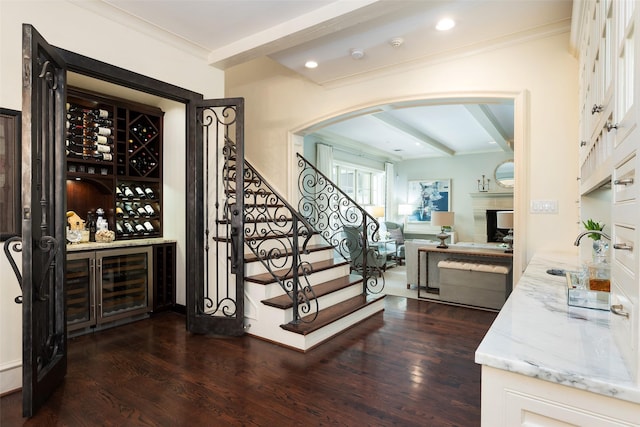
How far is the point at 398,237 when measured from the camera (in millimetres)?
8680

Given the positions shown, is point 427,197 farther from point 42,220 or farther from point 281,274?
point 42,220

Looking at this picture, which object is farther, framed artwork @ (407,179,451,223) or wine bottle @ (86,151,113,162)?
framed artwork @ (407,179,451,223)

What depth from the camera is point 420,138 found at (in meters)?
7.40

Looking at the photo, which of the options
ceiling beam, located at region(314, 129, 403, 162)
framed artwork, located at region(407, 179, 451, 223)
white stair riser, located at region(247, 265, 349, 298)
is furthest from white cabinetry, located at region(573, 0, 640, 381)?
framed artwork, located at region(407, 179, 451, 223)

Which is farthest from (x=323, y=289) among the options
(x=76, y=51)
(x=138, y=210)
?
(x=76, y=51)

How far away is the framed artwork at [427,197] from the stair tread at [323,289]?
637 centimetres

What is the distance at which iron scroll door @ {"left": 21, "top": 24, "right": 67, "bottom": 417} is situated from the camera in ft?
6.45

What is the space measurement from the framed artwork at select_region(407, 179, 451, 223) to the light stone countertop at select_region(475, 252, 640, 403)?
8588 mm

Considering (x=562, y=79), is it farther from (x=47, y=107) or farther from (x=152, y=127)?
(x=152, y=127)

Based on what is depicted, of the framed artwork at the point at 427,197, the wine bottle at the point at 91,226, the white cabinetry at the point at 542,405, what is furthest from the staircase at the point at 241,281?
the framed artwork at the point at 427,197

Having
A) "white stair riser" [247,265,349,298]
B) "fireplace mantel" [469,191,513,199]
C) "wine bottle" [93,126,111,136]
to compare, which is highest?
"wine bottle" [93,126,111,136]

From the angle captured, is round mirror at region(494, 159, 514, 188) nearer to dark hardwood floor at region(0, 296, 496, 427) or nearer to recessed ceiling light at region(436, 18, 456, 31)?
dark hardwood floor at region(0, 296, 496, 427)

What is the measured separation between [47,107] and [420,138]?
655cm

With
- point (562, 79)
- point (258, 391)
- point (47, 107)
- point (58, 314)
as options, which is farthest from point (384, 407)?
point (562, 79)
